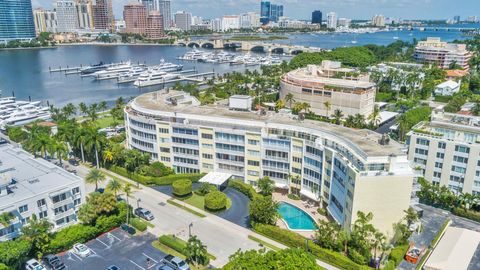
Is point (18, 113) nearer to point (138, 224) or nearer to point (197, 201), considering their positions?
point (197, 201)

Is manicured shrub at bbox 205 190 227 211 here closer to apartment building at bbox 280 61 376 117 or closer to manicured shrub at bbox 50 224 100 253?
manicured shrub at bbox 50 224 100 253

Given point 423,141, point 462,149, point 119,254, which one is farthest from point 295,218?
point 462,149

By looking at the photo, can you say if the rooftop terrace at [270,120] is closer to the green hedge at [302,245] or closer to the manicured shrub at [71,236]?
the green hedge at [302,245]

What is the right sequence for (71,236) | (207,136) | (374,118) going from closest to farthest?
(71,236) < (207,136) < (374,118)

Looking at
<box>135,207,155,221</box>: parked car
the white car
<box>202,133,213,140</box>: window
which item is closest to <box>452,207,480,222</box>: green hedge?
<box>202,133,213,140</box>: window

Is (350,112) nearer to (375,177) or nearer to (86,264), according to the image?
(375,177)

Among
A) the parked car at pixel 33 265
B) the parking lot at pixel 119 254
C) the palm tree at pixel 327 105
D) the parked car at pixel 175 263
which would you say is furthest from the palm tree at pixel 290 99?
the parked car at pixel 33 265
